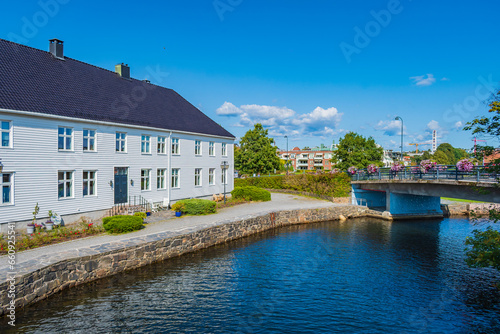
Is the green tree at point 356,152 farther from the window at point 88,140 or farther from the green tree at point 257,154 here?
the window at point 88,140

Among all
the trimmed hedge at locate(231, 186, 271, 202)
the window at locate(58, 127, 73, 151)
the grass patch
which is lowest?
the grass patch

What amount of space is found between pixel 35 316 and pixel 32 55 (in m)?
20.4

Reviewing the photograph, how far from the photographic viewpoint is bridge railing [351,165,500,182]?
2249cm

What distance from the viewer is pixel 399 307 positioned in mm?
13047

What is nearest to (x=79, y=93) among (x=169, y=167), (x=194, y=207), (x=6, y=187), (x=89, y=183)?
(x=89, y=183)

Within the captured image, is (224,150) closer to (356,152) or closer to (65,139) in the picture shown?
(65,139)

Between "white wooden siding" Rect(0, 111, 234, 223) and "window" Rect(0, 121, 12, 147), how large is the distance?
0.29m

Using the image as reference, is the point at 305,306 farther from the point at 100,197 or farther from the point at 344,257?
the point at 100,197

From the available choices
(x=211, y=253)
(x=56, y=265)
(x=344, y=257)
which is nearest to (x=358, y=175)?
(x=344, y=257)

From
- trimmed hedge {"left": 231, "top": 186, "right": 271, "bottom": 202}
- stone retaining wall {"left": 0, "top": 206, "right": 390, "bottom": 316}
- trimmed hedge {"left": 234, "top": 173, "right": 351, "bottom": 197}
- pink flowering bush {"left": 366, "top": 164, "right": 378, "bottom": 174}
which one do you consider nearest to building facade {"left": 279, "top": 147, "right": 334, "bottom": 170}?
trimmed hedge {"left": 234, "top": 173, "right": 351, "bottom": 197}

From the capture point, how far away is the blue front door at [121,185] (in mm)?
25016

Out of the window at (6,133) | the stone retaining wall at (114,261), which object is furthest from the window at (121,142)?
the stone retaining wall at (114,261)

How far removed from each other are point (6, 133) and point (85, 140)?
489cm

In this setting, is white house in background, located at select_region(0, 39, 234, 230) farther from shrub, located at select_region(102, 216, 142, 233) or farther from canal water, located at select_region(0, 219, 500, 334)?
canal water, located at select_region(0, 219, 500, 334)
